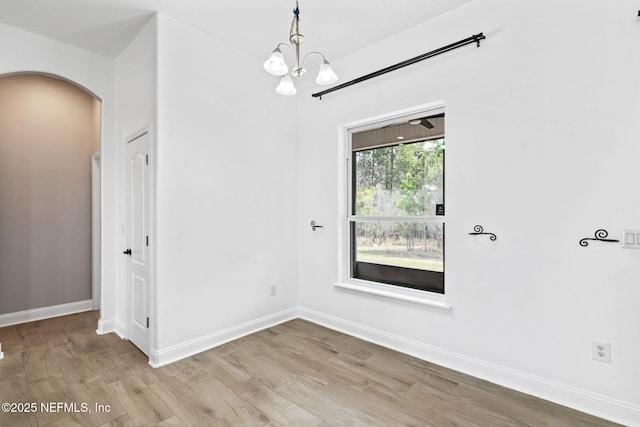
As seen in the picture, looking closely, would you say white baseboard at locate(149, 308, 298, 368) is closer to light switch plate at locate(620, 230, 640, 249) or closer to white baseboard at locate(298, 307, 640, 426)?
white baseboard at locate(298, 307, 640, 426)

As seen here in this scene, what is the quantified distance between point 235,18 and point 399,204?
2.18 m

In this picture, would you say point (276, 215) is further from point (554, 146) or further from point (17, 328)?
point (17, 328)

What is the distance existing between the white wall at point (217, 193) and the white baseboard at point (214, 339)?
1 cm

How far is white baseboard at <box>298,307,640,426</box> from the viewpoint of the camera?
195cm

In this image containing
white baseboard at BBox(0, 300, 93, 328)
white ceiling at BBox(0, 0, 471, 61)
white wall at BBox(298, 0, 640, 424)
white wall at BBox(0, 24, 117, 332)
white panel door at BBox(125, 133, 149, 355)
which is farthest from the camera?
white baseboard at BBox(0, 300, 93, 328)

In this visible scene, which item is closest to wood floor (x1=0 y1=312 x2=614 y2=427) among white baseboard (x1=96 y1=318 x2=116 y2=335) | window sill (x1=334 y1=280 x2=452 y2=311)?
white baseboard (x1=96 y1=318 x2=116 y2=335)

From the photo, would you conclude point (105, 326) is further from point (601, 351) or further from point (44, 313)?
point (601, 351)

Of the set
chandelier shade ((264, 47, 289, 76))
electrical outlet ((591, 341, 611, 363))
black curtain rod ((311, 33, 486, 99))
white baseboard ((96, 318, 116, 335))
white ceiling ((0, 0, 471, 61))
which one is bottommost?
white baseboard ((96, 318, 116, 335))

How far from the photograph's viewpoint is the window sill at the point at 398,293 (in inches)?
107

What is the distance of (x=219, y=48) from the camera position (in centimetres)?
311

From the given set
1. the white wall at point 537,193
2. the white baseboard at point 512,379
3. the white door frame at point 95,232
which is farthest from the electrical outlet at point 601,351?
the white door frame at point 95,232

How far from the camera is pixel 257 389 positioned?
2.31 meters

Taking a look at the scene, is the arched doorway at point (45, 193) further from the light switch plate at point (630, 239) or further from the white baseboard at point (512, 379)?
the light switch plate at point (630, 239)

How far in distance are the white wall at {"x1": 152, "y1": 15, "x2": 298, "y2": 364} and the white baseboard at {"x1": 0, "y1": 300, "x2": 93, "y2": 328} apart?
7.29 feet
